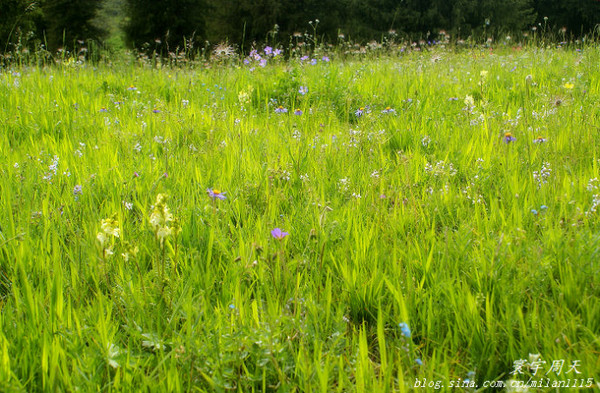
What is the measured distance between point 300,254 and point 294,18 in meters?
25.5

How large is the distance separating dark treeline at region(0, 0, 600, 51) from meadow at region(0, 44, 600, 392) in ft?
69.2

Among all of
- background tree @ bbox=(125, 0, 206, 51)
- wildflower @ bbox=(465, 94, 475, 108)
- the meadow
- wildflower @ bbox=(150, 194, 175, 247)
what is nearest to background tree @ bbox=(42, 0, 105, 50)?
background tree @ bbox=(125, 0, 206, 51)

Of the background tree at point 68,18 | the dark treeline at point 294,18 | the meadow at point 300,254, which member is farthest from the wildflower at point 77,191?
the background tree at point 68,18

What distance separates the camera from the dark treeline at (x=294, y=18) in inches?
930

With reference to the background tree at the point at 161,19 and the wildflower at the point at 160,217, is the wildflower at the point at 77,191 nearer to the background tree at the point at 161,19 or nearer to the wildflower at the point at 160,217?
the wildflower at the point at 160,217

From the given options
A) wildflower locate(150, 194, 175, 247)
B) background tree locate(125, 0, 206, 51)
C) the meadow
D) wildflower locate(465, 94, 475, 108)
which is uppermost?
background tree locate(125, 0, 206, 51)

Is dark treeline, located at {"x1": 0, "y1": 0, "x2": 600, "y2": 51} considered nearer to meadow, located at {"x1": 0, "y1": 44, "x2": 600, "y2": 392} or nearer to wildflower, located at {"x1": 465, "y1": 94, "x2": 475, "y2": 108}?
wildflower, located at {"x1": 465, "y1": 94, "x2": 475, "y2": 108}

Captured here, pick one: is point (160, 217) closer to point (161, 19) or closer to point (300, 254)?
point (300, 254)

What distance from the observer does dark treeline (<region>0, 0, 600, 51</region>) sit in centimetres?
2361

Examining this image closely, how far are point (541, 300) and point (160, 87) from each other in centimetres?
440

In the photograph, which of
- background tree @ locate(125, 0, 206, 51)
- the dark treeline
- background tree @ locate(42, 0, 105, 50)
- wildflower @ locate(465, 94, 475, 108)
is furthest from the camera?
background tree @ locate(42, 0, 105, 50)

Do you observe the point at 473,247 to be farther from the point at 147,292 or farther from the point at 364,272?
the point at 147,292

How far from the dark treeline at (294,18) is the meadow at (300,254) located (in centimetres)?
2108

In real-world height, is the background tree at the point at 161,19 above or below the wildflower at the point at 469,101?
above
